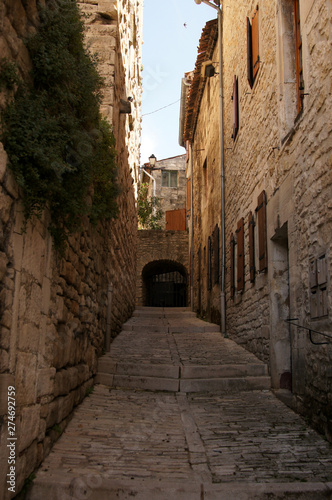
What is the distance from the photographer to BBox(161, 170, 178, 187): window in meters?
24.5

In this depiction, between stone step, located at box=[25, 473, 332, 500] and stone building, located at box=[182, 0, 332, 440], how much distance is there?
0.95m

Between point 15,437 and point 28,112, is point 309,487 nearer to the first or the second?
point 15,437

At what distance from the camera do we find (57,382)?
3656 mm

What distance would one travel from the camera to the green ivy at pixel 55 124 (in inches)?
105

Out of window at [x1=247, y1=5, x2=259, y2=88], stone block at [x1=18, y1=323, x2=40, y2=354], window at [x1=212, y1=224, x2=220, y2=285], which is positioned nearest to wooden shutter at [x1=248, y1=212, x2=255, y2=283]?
window at [x1=247, y1=5, x2=259, y2=88]

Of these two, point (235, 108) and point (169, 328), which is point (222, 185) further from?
point (169, 328)

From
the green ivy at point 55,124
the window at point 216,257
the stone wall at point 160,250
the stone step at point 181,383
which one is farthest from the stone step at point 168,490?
the stone wall at point 160,250

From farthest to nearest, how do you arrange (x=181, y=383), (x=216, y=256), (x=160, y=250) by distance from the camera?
(x=160, y=250)
(x=216, y=256)
(x=181, y=383)

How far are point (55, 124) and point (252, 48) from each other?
5.36 m

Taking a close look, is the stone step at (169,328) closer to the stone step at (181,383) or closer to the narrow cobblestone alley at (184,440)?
the narrow cobblestone alley at (184,440)

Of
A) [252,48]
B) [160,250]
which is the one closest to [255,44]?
[252,48]

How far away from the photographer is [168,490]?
2949mm

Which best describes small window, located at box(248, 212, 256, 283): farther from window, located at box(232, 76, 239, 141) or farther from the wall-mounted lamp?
the wall-mounted lamp

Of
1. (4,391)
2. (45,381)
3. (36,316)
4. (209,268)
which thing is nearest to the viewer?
(4,391)
